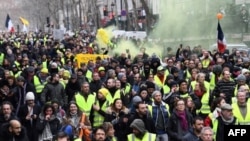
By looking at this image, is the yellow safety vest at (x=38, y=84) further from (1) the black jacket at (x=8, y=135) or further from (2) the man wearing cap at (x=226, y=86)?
(1) the black jacket at (x=8, y=135)

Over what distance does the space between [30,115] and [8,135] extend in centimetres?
146

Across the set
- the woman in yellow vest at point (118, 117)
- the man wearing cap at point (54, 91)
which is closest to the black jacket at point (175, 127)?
the woman in yellow vest at point (118, 117)

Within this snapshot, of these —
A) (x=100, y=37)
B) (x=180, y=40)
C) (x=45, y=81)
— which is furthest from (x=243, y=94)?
(x=180, y=40)

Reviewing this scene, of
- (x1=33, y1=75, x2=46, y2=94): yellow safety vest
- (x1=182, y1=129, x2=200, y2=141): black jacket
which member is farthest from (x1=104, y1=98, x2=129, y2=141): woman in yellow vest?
(x1=33, y1=75, x2=46, y2=94): yellow safety vest

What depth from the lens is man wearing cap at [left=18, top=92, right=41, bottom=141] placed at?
11.6m

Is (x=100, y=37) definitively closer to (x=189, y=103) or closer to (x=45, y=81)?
(x=45, y=81)

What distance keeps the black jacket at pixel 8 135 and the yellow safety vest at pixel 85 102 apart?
2.14 m

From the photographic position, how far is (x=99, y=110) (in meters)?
12.4

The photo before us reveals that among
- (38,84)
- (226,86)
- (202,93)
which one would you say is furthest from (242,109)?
(38,84)

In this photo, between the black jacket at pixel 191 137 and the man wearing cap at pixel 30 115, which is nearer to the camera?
the black jacket at pixel 191 137

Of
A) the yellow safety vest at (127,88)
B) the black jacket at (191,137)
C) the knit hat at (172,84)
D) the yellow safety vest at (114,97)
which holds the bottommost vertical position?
the black jacket at (191,137)

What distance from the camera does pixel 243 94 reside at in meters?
11.0

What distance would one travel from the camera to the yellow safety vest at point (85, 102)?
12.6m

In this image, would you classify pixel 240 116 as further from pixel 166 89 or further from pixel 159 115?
pixel 166 89
